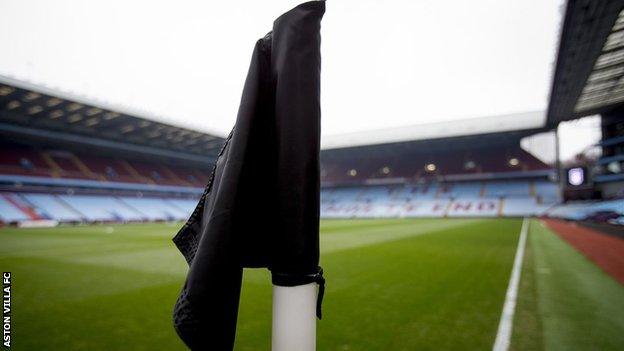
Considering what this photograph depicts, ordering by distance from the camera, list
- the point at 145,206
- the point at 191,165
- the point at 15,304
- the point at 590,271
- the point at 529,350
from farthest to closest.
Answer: the point at 191,165 → the point at 145,206 → the point at 590,271 → the point at 15,304 → the point at 529,350

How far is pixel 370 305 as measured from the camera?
4473mm

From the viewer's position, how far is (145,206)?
122ft

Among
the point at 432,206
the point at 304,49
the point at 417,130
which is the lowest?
the point at 432,206

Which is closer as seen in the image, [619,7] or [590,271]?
[590,271]

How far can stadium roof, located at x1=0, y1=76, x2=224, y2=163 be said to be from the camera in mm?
24609

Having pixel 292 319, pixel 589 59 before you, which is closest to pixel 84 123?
pixel 292 319

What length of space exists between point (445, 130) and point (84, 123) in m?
37.0

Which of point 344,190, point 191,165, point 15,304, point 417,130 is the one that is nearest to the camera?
point 15,304

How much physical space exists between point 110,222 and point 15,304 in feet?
102

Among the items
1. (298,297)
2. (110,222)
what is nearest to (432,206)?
(110,222)

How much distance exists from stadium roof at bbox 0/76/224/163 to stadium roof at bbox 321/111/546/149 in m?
17.6

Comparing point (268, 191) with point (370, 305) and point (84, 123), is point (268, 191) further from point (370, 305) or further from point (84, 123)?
point (84, 123)

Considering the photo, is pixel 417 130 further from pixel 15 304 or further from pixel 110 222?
pixel 15 304

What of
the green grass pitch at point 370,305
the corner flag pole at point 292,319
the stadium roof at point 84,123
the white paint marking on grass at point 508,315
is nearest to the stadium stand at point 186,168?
the stadium roof at point 84,123
